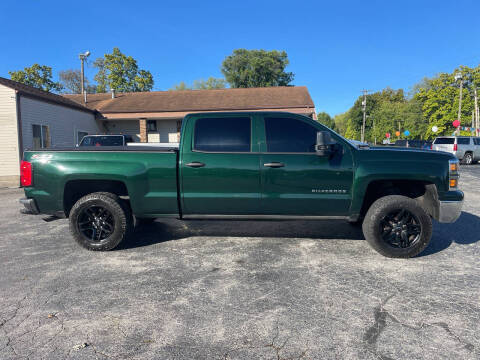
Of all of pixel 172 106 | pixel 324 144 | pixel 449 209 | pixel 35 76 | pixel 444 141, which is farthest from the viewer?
pixel 35 76

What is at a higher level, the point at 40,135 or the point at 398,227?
the point at 40,135

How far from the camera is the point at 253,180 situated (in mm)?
3895

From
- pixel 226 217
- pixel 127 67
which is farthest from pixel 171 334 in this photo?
pixel 127 67

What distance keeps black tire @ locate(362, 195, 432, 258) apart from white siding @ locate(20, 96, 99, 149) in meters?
14.4

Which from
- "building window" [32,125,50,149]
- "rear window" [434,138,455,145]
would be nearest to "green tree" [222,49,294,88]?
"rear window" [434,138,455,145]

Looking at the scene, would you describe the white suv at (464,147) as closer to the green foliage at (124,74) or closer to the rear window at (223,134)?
the rear window at (223,134)

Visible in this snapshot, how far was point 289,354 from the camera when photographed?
209 cm

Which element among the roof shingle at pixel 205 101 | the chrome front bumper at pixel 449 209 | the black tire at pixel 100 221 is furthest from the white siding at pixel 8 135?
the chrome front bumper at pixel 449 209

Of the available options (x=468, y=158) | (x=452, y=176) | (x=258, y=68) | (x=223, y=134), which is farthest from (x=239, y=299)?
(x=258, y=68)

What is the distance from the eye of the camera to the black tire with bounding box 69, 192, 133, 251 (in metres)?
4.06

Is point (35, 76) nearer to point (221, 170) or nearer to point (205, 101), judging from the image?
point (205, 101)

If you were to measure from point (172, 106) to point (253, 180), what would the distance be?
17968 mm

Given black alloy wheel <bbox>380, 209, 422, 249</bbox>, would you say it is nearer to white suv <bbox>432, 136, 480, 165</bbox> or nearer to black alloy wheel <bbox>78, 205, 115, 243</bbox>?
black alloy wheel <bbox>78, 205, 115, 243</bbox>

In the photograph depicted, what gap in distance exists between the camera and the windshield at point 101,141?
1216cm
